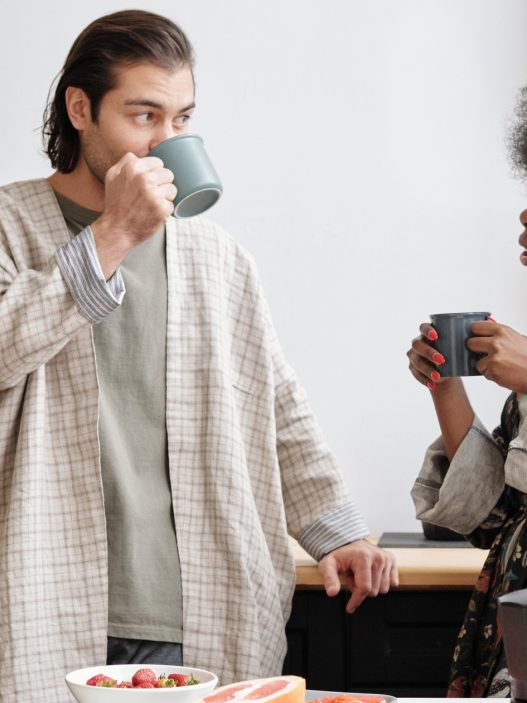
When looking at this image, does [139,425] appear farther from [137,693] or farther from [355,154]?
[355,154]

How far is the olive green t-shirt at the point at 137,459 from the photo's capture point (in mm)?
1334

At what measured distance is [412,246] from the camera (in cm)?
204

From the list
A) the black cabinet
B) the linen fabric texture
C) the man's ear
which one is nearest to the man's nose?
the man's ear

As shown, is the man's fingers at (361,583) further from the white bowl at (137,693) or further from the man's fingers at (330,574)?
the white bowl at (137,693)

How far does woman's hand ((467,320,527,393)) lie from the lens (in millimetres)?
1260

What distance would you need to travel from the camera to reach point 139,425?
1391 mm

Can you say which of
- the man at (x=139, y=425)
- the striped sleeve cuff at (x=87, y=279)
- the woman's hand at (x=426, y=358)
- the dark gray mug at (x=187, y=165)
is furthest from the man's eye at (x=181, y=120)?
the woman's hand at (x=426, y=358)

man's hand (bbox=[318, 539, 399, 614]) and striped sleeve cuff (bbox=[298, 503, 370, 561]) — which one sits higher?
striped sleeve cuff (bbox=[298, 503, 370, 561])

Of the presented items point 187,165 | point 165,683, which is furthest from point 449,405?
point 165,683

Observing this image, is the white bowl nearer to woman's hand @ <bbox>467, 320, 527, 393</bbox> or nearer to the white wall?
woman's hand @ <bbox>467, 320, 527, 393</bbox>

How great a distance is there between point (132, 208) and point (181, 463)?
13.9 inches

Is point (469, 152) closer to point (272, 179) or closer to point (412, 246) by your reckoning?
point (412, 246)

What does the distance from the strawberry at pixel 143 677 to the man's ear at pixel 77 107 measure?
86cm

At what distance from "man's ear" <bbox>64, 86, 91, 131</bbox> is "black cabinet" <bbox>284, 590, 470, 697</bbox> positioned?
0.76 meters
